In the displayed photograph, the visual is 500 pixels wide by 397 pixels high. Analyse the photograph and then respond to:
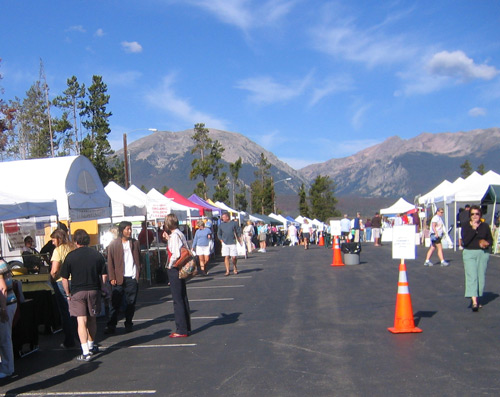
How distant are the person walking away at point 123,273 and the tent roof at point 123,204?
662cm

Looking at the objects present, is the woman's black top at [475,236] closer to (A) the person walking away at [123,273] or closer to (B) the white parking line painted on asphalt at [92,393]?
(A) the person walking away at [123,273]

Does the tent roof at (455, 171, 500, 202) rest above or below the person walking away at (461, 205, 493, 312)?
above

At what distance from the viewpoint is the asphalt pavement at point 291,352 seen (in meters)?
5.61

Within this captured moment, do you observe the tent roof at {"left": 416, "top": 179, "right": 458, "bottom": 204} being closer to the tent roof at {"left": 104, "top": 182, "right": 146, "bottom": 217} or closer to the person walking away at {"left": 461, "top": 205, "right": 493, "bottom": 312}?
the tent roof at {"left": 104, "top": 182, "right": 146, "bottom": 217}

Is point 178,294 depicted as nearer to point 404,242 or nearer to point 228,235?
point 404,242

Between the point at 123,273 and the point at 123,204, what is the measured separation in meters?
7.20

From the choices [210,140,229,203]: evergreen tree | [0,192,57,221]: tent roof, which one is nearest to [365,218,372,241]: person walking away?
[210,140,229,203]: evergreen tree

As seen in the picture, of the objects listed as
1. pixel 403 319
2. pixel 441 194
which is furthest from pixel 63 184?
pixel 441 194

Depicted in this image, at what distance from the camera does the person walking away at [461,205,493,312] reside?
29.8ft

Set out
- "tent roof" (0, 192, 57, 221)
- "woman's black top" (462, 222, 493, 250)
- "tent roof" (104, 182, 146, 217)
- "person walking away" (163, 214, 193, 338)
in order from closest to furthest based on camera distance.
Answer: "person walking away" (163, 214, 193, 338)
"woman's black top" (462, 222, 493, 250)
"tent roof" (0, 192, 57, 221)
"tent roof" (104, 182, 146, 217)

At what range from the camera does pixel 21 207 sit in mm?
9852

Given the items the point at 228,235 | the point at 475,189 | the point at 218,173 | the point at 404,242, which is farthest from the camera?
the point at 218,173

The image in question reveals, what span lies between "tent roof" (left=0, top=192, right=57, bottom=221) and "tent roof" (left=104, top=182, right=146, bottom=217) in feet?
14.6

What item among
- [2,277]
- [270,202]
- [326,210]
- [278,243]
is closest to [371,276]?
[2,277]
